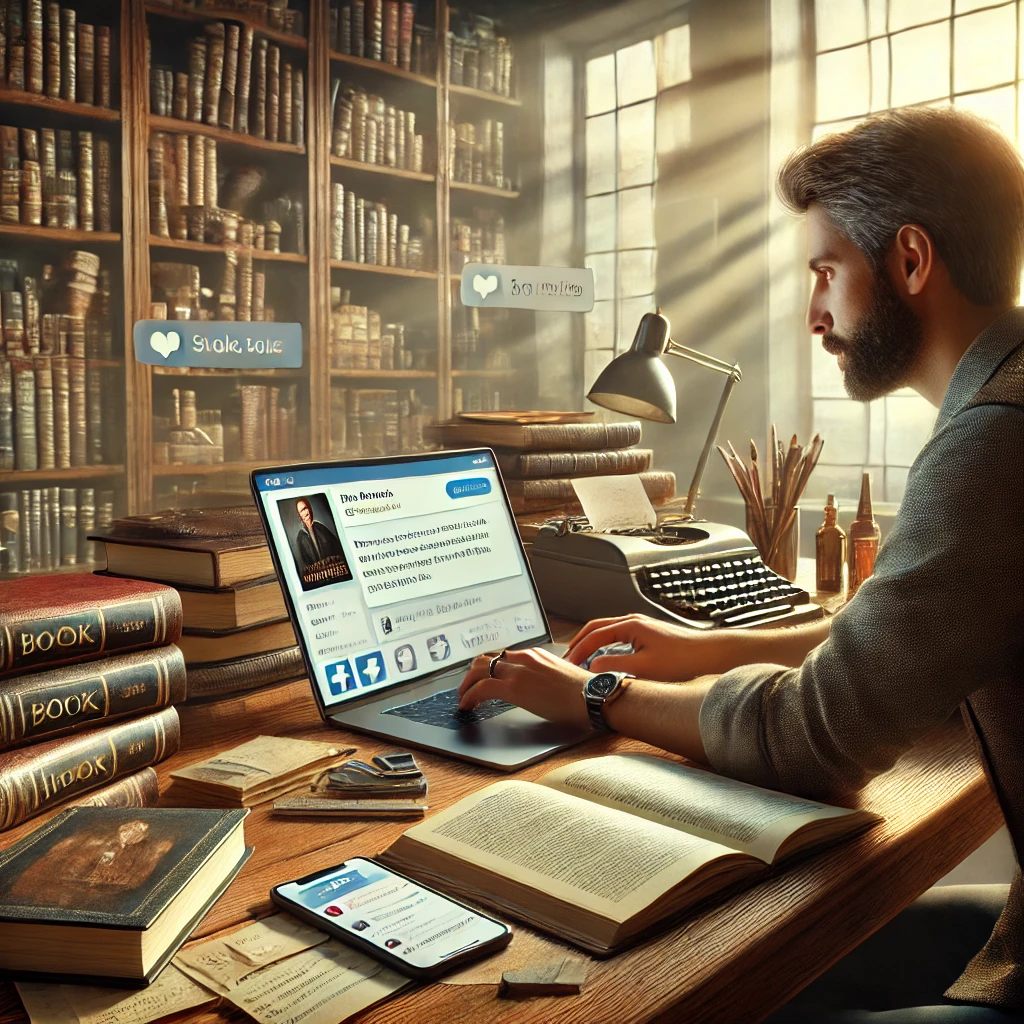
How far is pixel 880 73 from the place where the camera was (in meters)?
3.52

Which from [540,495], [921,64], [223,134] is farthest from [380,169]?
[540,495]

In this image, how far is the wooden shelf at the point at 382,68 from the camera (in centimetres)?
351

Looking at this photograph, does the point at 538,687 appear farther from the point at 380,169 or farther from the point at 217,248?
the point at 380,169

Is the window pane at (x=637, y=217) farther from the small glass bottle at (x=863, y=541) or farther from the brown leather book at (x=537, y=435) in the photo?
the small glass bottle at (x=863, y=541)

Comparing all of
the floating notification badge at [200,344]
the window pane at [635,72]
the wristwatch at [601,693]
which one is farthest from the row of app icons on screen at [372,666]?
the window pane at [635,72]

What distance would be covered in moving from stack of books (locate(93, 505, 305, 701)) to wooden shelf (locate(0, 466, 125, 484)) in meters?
1.91

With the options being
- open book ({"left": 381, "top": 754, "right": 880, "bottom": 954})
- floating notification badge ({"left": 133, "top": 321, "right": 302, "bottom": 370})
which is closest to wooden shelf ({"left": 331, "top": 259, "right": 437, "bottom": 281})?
floating notification badge ({"left": 133, "top": 321, "right": 302, "bottom": 370})

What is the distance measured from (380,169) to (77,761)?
3.10 meters

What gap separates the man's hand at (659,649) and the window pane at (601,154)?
131 inches

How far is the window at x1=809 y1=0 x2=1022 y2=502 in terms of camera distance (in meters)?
3.22

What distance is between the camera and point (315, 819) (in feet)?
2.94

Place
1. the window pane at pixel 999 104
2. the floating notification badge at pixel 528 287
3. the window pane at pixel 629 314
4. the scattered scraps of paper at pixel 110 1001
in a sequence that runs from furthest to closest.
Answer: the window pane at pixel 629 314 → the window pane at pixel 999 104 → the floating notification badge at pixel 528 287 → the scattered scraps of paper at pixel 110 1001

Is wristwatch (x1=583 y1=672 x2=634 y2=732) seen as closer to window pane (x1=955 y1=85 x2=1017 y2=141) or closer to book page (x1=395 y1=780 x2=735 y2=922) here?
book page (x1=395 y1=780 x2=735 y2=922)

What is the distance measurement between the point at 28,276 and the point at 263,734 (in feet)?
7.84
